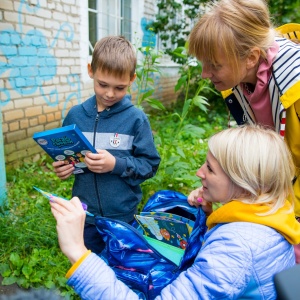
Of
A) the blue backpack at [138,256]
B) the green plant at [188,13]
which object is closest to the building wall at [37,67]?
the blue backpack at [138,256]

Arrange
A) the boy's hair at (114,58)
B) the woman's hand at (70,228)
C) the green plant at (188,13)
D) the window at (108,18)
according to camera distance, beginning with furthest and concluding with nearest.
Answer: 1. the green plant at (188,13)
2. the window at (108,18)
3. the boy's hair at (114,58)
4. the woman's hand at (70,228)

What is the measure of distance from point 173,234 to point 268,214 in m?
0.60

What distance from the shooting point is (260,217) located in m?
1.11

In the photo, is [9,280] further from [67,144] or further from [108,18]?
[108,18]

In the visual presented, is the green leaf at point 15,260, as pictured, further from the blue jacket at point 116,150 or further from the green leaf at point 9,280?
the blue jacket at point 116,150

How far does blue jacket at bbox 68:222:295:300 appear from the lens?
1.00 metres

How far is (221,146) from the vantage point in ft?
3.95

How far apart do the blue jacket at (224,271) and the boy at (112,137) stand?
2.63ft

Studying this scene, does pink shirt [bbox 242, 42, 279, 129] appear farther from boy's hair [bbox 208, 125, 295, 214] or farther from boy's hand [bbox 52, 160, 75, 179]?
boy's hand [bbox 52, 160, 75, 179]

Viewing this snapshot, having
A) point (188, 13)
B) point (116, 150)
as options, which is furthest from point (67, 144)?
point (188, 13)

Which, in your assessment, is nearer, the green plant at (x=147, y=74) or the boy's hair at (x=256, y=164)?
the boy's hair at (x=256, y=164)

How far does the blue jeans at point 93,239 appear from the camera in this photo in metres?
1.92

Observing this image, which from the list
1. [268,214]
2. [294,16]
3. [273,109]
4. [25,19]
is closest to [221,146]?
[268,214]

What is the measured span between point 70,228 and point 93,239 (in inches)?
33.2
